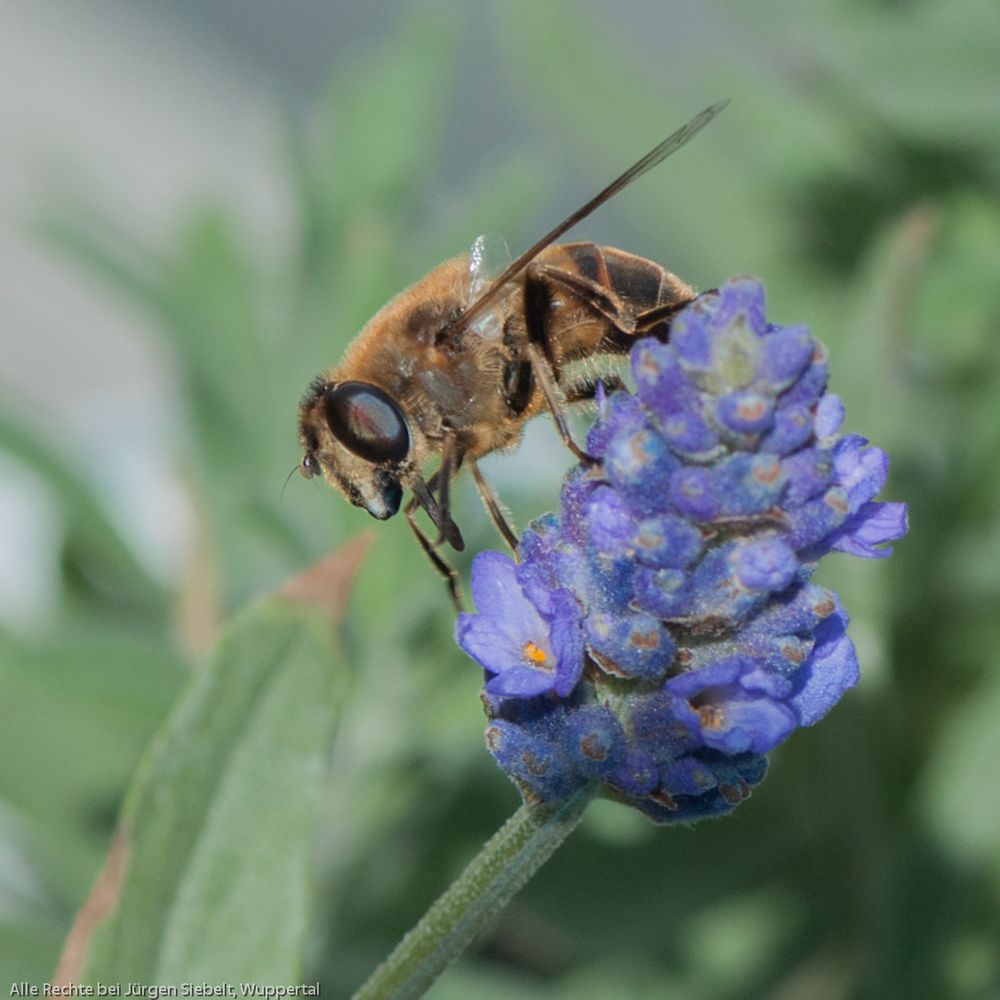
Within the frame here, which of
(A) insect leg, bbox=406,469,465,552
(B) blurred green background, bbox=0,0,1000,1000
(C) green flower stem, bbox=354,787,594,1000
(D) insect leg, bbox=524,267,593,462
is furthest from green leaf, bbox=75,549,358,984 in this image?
(D) insect leg, bbox=524,267,593,462

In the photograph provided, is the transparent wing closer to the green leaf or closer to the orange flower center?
the green leaf

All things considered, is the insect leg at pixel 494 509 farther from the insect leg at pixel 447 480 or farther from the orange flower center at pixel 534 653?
the orange flower center at pixel 534 653

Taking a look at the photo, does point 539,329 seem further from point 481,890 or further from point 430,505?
point 481,890

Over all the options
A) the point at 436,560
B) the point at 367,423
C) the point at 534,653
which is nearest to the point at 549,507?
the point at 436,560

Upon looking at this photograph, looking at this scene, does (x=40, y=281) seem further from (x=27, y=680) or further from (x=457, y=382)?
(x=457, y=382)

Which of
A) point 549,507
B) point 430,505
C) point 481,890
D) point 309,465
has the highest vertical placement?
point 309,465

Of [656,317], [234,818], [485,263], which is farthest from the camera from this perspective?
A: [485,263]

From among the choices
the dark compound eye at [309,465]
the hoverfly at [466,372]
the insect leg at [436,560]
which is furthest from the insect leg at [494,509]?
the dark compound eye at [309,465]
